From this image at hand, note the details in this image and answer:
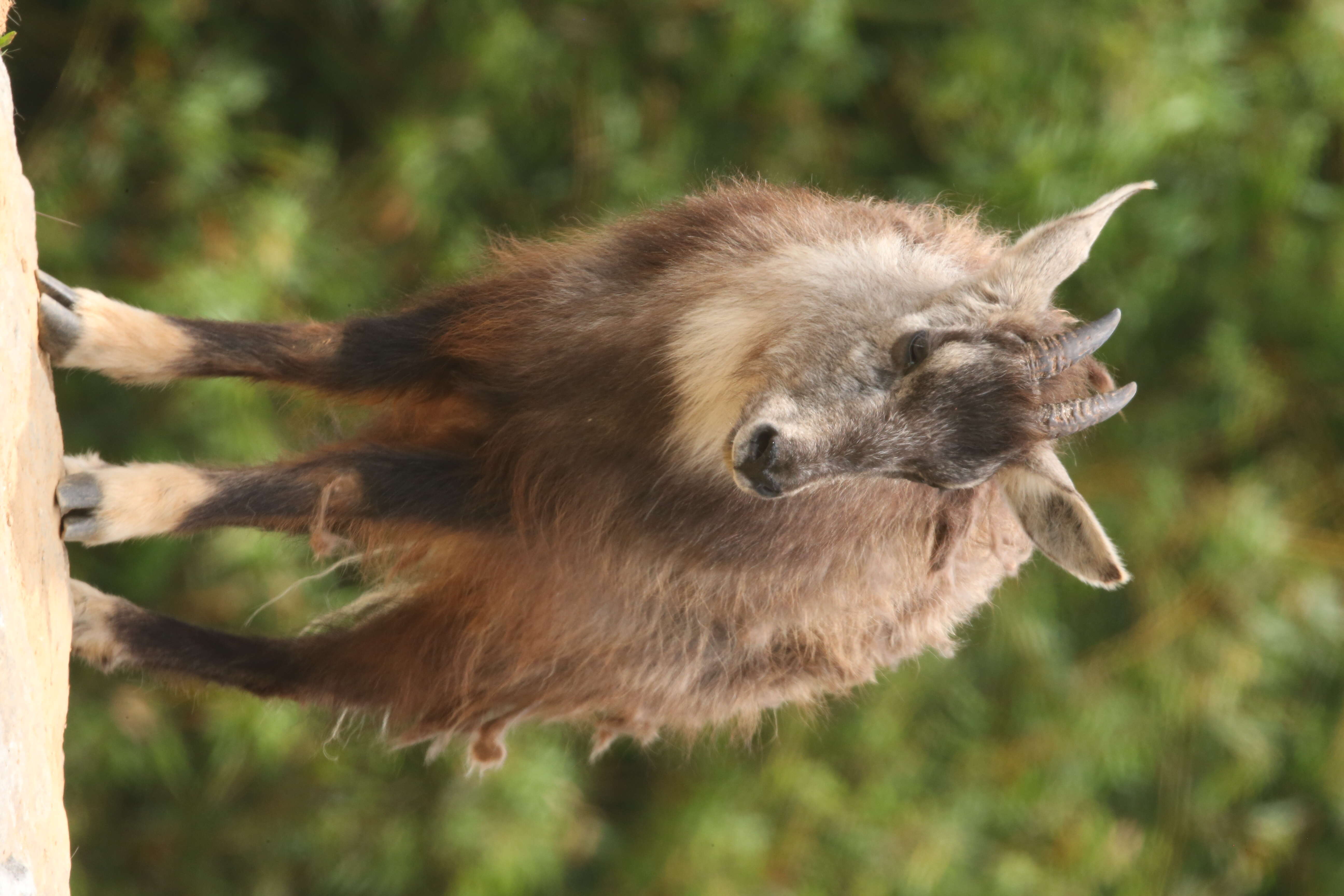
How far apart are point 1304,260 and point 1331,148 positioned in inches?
19.7

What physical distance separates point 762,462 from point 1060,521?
1.96 ft

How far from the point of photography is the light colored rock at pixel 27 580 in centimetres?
195

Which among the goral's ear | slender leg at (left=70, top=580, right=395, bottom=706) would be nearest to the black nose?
the goral's ear

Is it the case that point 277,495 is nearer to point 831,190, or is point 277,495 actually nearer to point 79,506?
point 79,506

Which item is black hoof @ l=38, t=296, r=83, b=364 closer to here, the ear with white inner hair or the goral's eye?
the goral's eye

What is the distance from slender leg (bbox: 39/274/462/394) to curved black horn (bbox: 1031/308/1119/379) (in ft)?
3.71

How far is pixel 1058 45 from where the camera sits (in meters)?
4.72

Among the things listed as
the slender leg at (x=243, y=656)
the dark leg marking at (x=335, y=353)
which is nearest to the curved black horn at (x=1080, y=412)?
the dark leg marking at (x=335, y=353)

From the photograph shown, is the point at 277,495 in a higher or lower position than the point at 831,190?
higher

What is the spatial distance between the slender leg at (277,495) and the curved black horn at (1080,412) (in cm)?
105

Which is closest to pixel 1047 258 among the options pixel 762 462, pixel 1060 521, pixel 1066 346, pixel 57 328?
pixel 1066 346

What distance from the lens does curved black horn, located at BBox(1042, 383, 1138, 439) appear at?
2.26 metres

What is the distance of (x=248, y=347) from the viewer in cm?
254

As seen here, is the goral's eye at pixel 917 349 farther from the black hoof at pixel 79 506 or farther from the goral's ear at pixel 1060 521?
the black hoof at pixel 79 506
